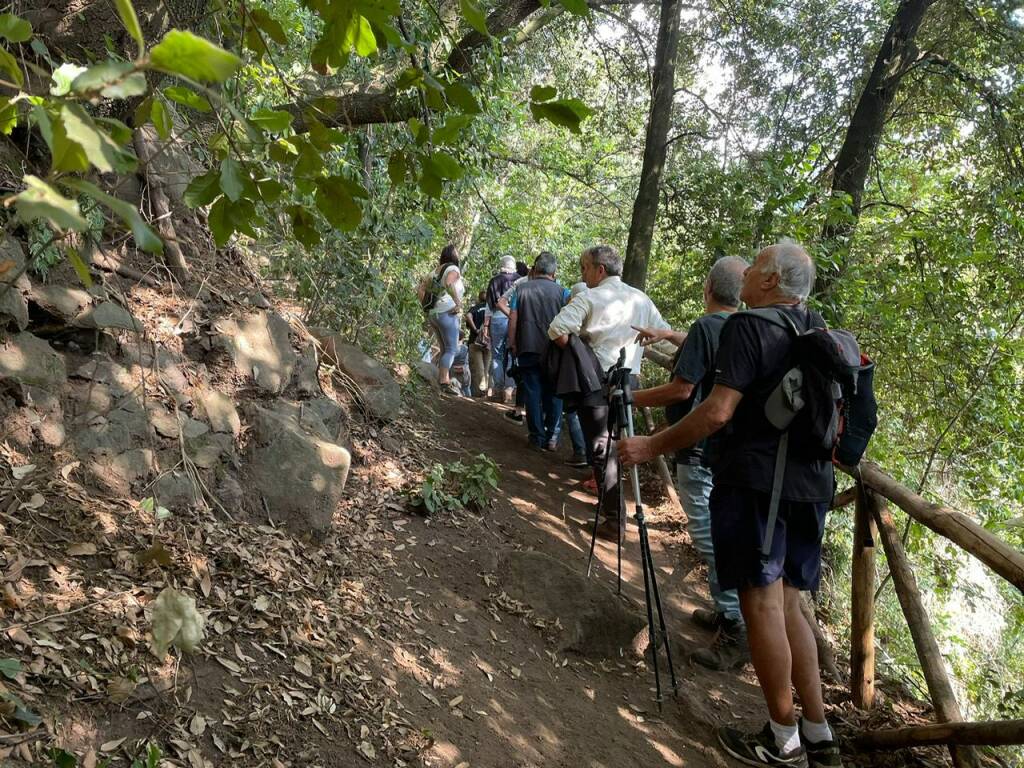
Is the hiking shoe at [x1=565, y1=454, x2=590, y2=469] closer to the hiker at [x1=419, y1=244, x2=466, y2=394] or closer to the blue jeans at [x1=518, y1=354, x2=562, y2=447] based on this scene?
the blue jeans at [x1=518, y1=354, x2=562, y2=447]

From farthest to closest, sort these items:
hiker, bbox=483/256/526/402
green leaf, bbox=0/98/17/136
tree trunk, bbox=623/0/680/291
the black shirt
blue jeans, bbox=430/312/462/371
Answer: the black shirt → hiker, bbox=483/256/526/402 → blue jeans, bbox=430/312/462/371 → tree trunk, bbox=623/0/680/291 → green leaf, bbox=0/98/17/136

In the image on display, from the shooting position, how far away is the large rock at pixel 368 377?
5.88m

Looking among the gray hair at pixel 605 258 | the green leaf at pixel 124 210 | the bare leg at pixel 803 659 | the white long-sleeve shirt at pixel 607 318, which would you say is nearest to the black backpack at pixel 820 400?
the bare leg at pixel 803 659

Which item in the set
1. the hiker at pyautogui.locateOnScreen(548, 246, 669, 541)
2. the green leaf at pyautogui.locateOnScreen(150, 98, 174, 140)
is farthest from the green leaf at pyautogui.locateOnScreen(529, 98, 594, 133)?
the hiker at pyautogui.locateOnScreen(548, 246, 669, 541)

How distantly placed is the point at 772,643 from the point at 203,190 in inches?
106

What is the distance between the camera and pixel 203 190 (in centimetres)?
155

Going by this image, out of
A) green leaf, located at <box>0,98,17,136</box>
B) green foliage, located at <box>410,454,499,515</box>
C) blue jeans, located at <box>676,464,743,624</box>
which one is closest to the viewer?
green leaf, located at <box>0,98,17,136</box>

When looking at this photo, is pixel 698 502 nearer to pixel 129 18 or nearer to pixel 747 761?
pixel 747 761

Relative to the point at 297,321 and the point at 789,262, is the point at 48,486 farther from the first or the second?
the point at 789,262

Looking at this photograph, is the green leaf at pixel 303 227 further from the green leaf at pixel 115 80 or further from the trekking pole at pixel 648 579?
the trekking pole at pixel 648 579

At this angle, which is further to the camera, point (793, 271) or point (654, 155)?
point (654, 155)

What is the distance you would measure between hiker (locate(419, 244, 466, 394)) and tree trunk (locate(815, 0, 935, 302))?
390cm

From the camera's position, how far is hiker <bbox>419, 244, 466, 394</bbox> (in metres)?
8.52

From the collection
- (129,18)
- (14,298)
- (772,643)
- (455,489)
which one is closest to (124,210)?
(129,18)
